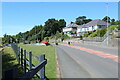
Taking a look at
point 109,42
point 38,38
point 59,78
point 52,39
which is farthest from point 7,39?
point 59,78

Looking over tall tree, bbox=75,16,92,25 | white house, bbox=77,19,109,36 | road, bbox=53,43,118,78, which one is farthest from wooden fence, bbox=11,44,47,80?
tall tree, bbox=75,16,92,25

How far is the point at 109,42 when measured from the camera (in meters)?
41.5

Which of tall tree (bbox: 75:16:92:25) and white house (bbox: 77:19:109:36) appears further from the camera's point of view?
tall tree (bbox: 75:16:92:25)

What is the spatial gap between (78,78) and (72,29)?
10825 centimetres

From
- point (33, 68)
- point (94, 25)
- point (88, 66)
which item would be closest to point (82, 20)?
point (94, 25)

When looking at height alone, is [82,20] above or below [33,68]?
above

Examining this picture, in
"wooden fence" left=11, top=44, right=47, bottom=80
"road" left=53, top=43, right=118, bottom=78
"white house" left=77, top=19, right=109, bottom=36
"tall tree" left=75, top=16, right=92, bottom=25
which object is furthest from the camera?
"tall tree" left=75, top=16, right=92, bottom=25

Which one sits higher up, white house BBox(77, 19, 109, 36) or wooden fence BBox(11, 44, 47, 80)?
white house BBox(77, 19, 109, 36)

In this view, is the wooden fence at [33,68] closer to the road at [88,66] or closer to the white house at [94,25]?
the road at [88,66]

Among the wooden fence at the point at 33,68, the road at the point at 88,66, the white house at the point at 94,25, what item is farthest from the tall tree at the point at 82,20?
the wooden fence at the point at 33,68

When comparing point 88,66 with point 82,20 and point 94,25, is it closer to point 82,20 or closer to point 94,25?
point 94,25

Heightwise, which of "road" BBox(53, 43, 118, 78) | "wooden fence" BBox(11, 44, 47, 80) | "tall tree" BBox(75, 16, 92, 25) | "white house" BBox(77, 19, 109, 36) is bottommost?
"road" BBox(53, 43, 118, 78)

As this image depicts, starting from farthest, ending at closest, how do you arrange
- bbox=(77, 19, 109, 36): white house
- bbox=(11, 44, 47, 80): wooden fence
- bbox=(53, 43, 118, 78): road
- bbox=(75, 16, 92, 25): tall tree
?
bbox=(75, 16, 92, 25): tall tree → bbox=(77, 19, 109, 36): white house → bbox=(53, 43, 118, 78): road → bbox=(11, 44, 47, 80): wooden fence

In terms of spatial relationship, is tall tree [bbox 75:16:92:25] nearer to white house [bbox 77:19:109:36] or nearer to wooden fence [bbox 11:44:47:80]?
white house [bbox 77:19:109:36]
